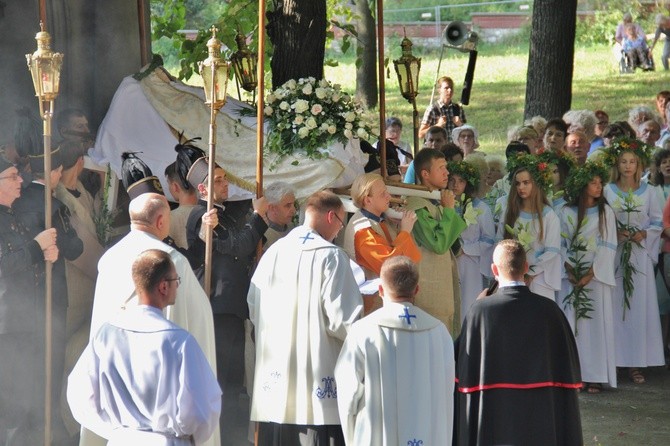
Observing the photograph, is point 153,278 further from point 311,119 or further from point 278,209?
point 311,119

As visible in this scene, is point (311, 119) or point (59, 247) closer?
point (59, 247)

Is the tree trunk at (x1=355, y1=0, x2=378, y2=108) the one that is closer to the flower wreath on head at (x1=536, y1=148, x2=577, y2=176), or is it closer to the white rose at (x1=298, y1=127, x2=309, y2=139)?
the flower wreath on head at (x1=536, y1=148, x2=577, y2=176)

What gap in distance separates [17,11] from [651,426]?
19.4 ft

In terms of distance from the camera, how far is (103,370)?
609cm

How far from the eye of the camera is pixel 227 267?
9.05 m

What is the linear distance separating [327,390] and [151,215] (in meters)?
1.52

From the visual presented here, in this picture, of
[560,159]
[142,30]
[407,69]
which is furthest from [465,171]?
[142,30]

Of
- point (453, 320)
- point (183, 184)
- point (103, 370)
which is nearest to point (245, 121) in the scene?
point (183, 184)

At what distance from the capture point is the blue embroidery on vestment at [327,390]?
8102 millimetres

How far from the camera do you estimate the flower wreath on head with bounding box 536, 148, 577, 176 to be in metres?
11.5

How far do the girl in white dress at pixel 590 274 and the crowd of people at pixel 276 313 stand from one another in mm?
156

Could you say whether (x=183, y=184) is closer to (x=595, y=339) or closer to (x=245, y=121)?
(x=245, y=121)

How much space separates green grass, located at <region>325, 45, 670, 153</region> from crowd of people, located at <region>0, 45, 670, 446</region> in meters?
11.9

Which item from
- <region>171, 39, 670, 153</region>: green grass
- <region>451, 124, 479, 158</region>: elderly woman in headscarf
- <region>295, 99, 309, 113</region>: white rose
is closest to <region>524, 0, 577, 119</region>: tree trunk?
<region>451, 124, 479, 158</region>: elderly woman in headscarf
